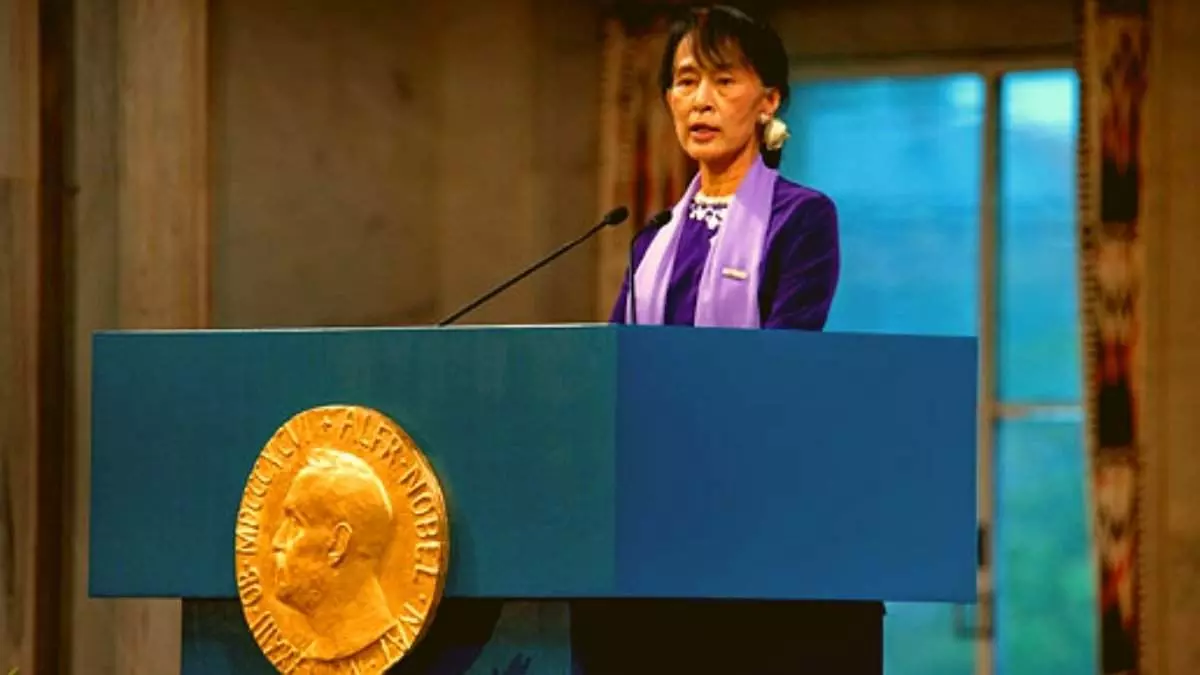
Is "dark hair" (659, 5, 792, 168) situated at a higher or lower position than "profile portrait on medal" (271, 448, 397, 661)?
higher

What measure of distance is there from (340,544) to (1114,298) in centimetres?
332

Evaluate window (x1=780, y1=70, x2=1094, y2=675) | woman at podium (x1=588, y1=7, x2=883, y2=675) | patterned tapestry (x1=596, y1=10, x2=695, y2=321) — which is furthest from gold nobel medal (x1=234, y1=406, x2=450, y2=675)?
window (x1=780, y1=70, x2=1094, y2=675)

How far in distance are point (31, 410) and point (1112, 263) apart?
253 cm

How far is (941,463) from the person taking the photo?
112 inches

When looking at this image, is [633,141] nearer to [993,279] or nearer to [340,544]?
[993,279]

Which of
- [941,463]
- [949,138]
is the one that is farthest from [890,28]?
[941,463]

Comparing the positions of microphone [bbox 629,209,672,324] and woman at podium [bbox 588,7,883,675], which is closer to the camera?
woman at podium [bbox 588,7,883,675]

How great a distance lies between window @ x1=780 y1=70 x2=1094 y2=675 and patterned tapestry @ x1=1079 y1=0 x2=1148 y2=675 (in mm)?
203

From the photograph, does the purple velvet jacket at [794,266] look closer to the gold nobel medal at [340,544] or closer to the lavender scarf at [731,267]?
the lavender scarf at [731,267]

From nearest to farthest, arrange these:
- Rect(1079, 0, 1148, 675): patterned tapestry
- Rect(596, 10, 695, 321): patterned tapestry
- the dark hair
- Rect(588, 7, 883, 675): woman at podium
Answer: Rect(588, 7, 883, 675): woman at podium → the dark hair → Rect(1079, 0, 1148, 675): patterned tapestry → Rect(596, 10, 695, 321): patterned tapestry

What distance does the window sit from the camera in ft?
19.6

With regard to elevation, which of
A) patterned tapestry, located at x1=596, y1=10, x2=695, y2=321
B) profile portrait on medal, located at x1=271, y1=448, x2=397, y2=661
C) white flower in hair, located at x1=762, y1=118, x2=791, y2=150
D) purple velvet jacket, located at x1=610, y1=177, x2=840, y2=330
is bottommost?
profile portrait on medal, located at x1=271, y1=448, x2=397, y2=661

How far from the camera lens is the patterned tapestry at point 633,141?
610 centimetres

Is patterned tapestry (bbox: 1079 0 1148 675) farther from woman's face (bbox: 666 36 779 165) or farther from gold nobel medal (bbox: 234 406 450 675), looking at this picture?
gold nobel medal (bbox: 234 406 450 675)
